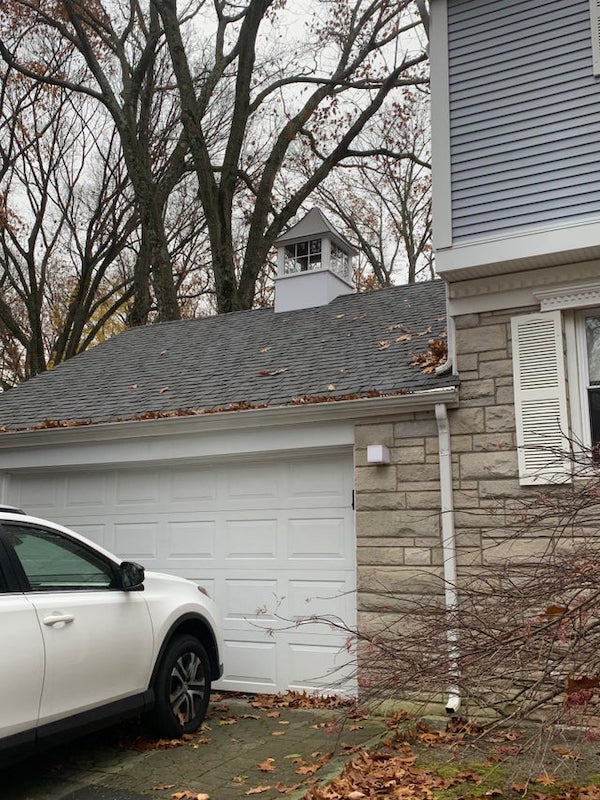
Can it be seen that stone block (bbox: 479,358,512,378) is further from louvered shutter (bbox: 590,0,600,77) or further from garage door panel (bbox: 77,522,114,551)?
garage door panel (bbox: 77,522,114,551)

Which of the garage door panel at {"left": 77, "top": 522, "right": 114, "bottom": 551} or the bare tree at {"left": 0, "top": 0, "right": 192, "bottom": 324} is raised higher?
the bare tree at {"left": 0, "top": 0, "right": 192, "bottom": 324}

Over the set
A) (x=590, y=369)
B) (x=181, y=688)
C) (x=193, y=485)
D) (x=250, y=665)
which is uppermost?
(x=590, y=369)

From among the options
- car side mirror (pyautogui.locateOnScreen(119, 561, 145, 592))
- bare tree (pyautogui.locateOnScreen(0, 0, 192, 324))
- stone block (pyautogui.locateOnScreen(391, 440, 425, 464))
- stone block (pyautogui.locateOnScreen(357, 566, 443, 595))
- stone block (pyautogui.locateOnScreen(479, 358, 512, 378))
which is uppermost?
bare tree (pyautogui.locateOnScreen(0, 0, 192, 324))

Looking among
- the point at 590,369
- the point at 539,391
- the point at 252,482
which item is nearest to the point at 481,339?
the point at 539,391

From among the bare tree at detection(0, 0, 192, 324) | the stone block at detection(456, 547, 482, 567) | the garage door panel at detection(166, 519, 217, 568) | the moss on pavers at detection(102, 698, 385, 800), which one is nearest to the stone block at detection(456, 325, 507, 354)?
the stone block at detection(456, 547, 482, 567)

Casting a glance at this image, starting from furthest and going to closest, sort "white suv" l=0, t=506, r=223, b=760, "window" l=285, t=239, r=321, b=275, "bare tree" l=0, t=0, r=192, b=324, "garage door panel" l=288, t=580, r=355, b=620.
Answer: "bare tree" l=0, t=0, r=192, b=324
"window" l=285, t=239, r=321, b=275
"garage door panel" l=288, t=580, r=355, b=620
"white suv" l=0, t=506, r=223, b=760

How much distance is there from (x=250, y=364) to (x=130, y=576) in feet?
14.6

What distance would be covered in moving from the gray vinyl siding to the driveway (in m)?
4.44

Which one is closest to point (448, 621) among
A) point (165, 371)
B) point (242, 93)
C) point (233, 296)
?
point (165, 371)

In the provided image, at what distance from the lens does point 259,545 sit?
7.79m

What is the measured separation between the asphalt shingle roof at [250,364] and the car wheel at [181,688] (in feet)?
8.84

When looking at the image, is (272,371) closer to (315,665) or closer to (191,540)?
(191,540)

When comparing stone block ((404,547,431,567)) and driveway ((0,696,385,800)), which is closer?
driveway ((0,696,385,800))

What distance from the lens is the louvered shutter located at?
22.2ft
